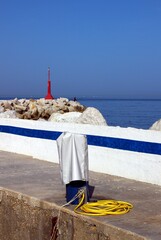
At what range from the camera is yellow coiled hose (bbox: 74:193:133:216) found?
5426 mm

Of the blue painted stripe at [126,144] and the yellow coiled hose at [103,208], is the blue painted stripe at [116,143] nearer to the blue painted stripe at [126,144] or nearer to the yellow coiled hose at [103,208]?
the blue painted stripe at [126,144]

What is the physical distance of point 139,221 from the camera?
17.0ft

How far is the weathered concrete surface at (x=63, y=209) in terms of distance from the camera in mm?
5062

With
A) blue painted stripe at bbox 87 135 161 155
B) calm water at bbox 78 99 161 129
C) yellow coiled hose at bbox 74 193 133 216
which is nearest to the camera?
yellow coiled hose at bbox 74 193 133 216

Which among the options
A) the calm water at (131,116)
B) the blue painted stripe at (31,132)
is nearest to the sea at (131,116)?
the calm water at (131,116)

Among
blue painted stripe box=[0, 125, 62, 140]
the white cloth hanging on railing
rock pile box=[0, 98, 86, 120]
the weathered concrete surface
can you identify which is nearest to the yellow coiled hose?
the weathered concrete surface

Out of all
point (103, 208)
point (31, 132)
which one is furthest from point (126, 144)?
point (31, 132)

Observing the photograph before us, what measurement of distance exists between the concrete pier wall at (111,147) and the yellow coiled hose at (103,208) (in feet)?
4.56

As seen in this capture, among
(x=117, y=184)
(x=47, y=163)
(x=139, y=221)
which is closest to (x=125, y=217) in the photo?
(x=139, y=221)

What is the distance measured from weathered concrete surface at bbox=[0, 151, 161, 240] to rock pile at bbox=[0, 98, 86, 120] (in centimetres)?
1450

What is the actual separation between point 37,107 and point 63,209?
59.6ft

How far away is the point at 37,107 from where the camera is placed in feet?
77.6

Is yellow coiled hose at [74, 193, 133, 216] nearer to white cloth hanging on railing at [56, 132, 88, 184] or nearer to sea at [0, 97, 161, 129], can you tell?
white cloth hanging on railing at [56, 132, 88, 184]

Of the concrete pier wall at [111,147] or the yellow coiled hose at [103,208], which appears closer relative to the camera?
the yellow coiled hose at [103,208]
